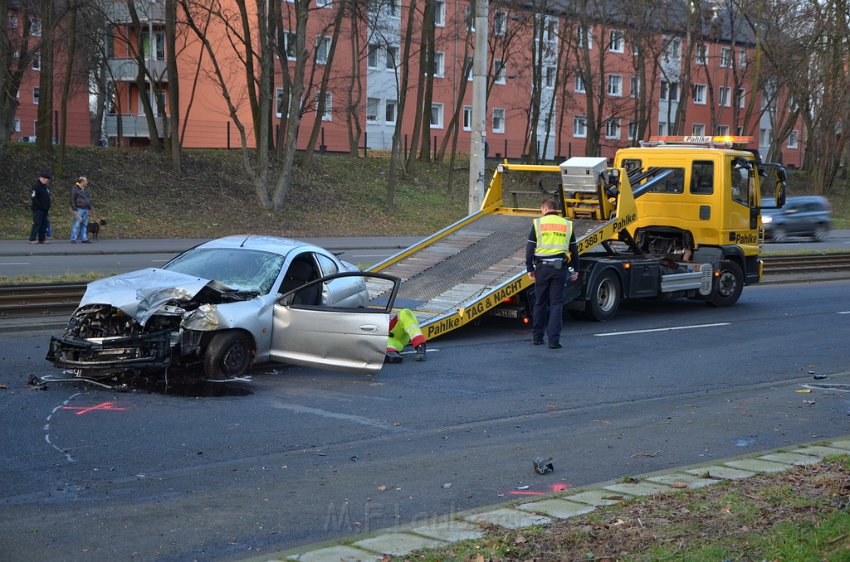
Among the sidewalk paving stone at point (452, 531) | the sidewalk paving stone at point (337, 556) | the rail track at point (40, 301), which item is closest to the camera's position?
the sidewalk paving stone at point (337, 556)

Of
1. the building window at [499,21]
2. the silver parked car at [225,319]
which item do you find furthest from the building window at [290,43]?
the silver parked car at [225,319]

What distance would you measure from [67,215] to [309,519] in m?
26.0

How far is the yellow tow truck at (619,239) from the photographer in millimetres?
14297

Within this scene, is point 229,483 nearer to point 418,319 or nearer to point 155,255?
point 418,319

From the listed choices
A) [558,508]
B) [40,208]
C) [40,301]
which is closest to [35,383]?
[40,301]

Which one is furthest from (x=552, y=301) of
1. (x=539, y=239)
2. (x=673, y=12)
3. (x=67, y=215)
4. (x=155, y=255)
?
(x=673, y=12)

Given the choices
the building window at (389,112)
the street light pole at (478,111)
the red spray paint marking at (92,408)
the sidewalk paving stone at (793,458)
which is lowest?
the red spray paint marking at (92,408)

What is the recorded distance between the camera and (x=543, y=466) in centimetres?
734

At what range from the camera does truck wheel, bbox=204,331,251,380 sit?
1016 cm

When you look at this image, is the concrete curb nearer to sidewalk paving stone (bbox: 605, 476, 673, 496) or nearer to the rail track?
sidewalk paving stone (bbox: 605, 476, 673, 496)

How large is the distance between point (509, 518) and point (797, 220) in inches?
1383

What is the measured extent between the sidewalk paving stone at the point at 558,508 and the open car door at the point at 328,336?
14.9ft

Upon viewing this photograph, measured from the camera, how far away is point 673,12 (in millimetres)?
57281

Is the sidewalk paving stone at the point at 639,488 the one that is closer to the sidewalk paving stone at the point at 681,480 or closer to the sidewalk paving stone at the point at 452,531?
the sidewalk paving stone at the point at 681,480
